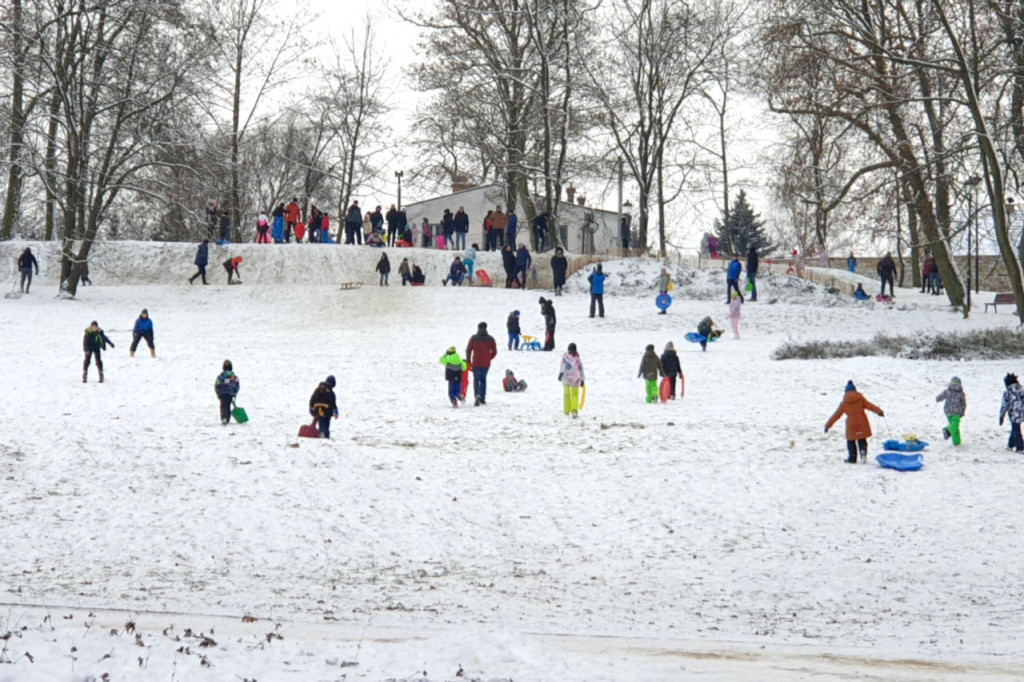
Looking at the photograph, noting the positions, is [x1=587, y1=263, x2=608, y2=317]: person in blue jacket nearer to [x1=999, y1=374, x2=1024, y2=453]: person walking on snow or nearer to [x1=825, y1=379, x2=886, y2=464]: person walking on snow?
[x1=825, y1=379, x2=886, y2=464]: person walking on snow

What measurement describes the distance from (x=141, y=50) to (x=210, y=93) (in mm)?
2804

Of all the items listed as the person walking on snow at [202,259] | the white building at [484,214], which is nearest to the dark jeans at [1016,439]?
the person walking on snow at [202,259]

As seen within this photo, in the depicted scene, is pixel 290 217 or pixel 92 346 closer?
pixel 92 346

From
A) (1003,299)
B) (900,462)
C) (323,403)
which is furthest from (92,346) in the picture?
(1003,299)

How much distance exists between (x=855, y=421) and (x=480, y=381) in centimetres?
736

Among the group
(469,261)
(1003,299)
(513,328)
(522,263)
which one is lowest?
(513,328)

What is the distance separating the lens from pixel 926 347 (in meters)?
25.3

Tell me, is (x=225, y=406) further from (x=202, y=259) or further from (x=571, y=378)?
(x=202, y=259)

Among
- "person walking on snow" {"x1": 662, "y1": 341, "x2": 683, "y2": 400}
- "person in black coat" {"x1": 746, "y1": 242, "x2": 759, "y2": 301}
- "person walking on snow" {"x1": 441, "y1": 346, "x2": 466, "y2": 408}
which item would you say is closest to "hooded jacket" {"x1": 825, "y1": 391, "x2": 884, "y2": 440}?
"person walking on snow" {"x1": 662, "y1": 341, "x2": 683, "y2": 400}

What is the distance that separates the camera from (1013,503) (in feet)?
46.4

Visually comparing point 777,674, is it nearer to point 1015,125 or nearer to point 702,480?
point 702,480

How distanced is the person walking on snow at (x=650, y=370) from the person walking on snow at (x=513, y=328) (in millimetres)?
6656

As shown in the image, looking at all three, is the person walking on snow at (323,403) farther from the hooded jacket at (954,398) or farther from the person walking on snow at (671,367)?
the hooded jacket at (954,398)

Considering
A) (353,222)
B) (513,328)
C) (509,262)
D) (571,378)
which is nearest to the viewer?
(571,378)
